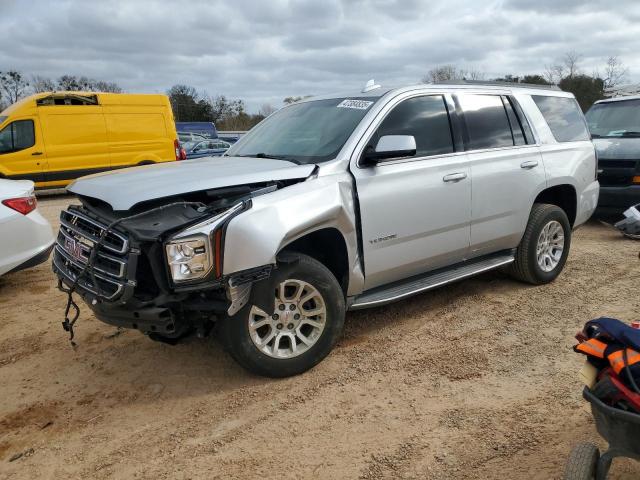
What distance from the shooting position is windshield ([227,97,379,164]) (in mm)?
3889

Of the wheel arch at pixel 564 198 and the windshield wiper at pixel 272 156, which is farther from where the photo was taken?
the wheel arch at pixel 564 198

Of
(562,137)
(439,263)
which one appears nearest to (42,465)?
(439,263)

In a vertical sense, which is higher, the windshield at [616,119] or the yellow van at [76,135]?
the yellow van at [76,135]

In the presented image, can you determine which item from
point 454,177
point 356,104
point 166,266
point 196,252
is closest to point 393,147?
point 356,104

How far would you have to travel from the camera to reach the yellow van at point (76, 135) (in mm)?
13461

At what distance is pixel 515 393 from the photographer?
129 inches

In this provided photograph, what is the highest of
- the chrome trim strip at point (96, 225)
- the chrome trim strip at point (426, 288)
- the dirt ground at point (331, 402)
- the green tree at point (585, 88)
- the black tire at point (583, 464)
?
the green tree at point (585, 88)

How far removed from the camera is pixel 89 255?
10.5 ft

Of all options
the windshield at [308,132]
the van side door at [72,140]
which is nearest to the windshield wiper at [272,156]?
the windshield at [308,132]

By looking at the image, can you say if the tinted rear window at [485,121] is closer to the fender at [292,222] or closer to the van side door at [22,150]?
the fender at [292,222]

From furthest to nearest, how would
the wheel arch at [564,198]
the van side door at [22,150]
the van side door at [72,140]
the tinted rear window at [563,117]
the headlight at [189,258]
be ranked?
the van side door at [72,140] → the van side door at [22,150] → the wheel arch at [564,198] → the tinted rear window at [563,117] → the headlight at [189,258]

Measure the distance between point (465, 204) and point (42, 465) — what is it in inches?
137

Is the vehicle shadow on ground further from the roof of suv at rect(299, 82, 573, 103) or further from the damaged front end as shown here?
the roof of suv at rect(299, 82, 573, 103)

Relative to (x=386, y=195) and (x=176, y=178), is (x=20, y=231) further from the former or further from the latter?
(x=386, y=195)
